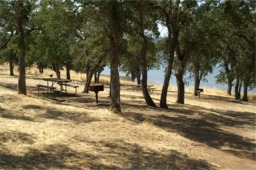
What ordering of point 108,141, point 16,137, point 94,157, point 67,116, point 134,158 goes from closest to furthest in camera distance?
point 94,157
point 134,158
point 16,137
point 108,141
point 67,116

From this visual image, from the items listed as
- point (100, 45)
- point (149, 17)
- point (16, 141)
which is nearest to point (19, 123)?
point (16, 141)

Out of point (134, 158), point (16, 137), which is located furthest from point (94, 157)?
point (16, 137)

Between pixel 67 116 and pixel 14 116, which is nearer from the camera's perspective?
pixel 14 116

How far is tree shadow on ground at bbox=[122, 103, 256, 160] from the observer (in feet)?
38.3

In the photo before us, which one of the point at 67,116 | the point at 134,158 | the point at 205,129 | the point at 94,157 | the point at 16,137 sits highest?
the point at 67,116

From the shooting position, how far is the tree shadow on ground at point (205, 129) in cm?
1166

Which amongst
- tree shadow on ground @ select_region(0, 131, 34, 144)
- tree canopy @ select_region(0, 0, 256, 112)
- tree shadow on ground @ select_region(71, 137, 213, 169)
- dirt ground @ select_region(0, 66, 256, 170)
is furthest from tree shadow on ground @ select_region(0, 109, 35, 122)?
tree canopy @ select_region(0, 0, 256, 112)

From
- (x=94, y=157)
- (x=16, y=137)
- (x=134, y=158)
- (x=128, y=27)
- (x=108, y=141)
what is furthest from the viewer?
(x=128, y=27)

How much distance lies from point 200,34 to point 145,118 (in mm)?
9657

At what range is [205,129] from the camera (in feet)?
47.3

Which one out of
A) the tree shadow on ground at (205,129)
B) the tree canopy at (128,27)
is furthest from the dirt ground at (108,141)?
the tree canopy at (128,27)

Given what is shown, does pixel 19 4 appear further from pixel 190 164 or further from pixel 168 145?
pixel 190 164

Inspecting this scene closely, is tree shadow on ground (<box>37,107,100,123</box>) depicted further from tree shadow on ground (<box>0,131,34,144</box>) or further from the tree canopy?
tree shadow on ground (<box>0,131,34,144</box>)

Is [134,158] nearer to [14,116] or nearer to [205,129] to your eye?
[14,116]
